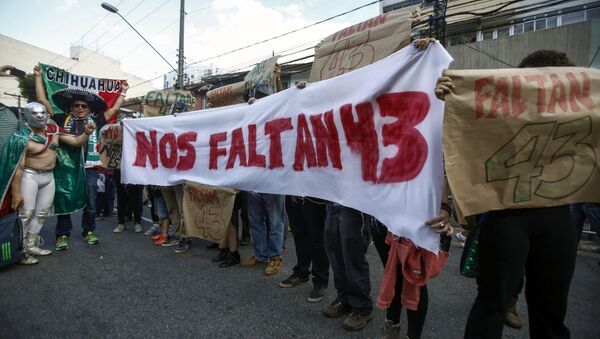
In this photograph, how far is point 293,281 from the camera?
326cm

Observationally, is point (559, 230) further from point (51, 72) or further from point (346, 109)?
point (51, 72)

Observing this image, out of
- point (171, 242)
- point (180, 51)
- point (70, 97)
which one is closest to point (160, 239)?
point (171, 242)

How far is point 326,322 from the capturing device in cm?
256

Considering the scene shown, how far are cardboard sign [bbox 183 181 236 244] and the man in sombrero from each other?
1.85 metres

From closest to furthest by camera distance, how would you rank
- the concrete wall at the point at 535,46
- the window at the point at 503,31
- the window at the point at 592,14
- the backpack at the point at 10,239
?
the backpack at the point at 10,239, the concrete wall at the point at 535,46, the window at the point at 592,14, the window at the point at 503,31

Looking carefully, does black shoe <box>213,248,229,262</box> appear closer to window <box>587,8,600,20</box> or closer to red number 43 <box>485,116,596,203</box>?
red number 43 <box>485,116,596,203</box>

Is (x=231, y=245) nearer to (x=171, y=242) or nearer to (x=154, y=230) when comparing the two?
(x=171, y=242)

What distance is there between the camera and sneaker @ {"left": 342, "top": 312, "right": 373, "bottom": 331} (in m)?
2.41

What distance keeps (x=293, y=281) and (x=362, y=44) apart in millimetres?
2257

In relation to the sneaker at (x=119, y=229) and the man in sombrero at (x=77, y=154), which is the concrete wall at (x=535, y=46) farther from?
the sneaker at (x=119, y=229)

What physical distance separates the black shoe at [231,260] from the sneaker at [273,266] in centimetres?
50

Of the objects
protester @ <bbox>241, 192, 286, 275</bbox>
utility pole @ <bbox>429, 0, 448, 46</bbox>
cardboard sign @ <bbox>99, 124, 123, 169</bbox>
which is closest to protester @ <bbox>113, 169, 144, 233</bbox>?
cardboard sign @ <bbox>99, 124, 123, 169</bbox>

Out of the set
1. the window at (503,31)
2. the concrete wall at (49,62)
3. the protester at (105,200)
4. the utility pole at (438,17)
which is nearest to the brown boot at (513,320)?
the utility pole at (438,17)

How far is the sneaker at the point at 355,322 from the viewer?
241 centimetres
